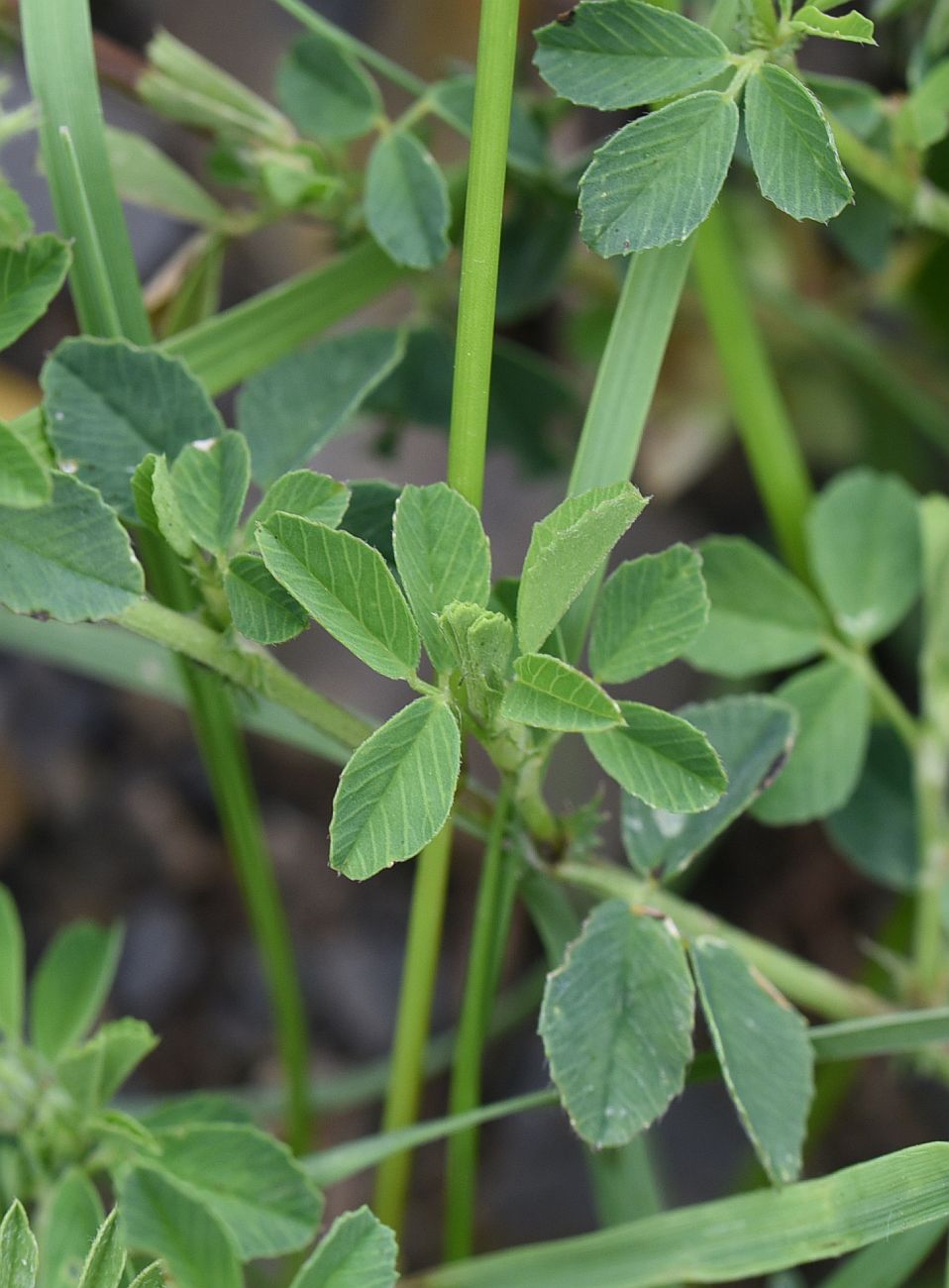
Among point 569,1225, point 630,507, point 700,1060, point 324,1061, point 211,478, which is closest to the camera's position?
point 630,507

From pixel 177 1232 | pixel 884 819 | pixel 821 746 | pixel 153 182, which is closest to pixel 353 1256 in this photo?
pixel 177 1232

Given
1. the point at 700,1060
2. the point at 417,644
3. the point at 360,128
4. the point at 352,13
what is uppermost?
the point at 352,13

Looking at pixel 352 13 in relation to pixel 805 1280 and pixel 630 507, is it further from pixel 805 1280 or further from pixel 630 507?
pixel 805 1280

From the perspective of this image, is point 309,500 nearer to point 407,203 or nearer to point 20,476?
point 20,476

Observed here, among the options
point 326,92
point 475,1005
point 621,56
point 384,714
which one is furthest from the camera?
point 384,714

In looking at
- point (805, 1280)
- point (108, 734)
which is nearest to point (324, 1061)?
point (108, 734)

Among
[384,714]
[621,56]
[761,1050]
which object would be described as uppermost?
[621,56]
